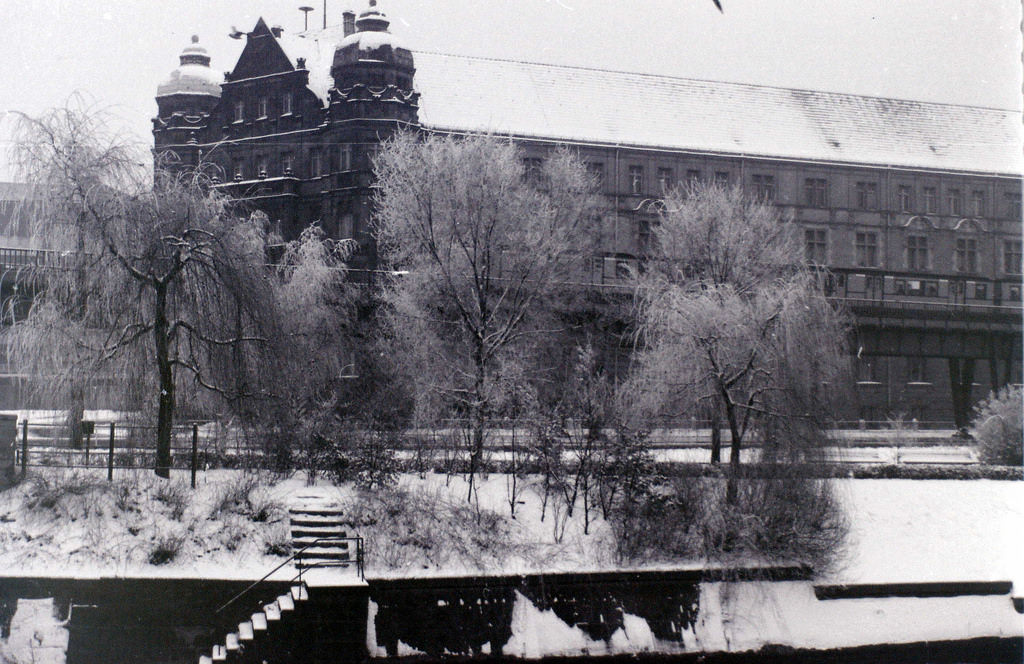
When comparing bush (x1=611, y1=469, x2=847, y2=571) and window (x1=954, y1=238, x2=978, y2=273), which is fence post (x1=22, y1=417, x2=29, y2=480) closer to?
bush (x1=611, y1=469, x2=847, y2=571)

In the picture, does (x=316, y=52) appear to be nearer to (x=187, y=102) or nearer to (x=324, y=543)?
(x=187, y=102)

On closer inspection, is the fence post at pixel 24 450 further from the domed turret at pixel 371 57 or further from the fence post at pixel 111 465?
the domed turret at pixel 371 57

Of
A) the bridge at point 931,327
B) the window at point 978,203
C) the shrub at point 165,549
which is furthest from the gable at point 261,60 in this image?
the window at point 978,203

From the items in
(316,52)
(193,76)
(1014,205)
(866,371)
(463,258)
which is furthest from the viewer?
(316,52)

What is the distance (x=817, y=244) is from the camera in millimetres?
45125

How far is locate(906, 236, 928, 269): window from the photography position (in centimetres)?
4512

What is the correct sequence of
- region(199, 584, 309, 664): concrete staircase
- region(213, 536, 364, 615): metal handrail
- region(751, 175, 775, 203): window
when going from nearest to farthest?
region(199, 584, 309, 664): concrete staircase
region(213, 536, 364, 615): metal handrail
region(751, 175, 775, 203): window

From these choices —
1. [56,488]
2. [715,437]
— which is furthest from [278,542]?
[715,437]

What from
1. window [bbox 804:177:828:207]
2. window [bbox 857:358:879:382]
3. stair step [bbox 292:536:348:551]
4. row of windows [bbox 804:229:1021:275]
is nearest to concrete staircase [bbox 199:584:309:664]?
stair step [bbox 292:536:348:551]

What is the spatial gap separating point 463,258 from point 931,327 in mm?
19538

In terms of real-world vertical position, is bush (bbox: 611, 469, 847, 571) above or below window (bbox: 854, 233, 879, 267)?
below

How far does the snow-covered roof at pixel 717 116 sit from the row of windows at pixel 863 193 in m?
1.06

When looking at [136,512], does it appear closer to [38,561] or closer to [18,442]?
[38,561]

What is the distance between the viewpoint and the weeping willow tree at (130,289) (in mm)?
19828
